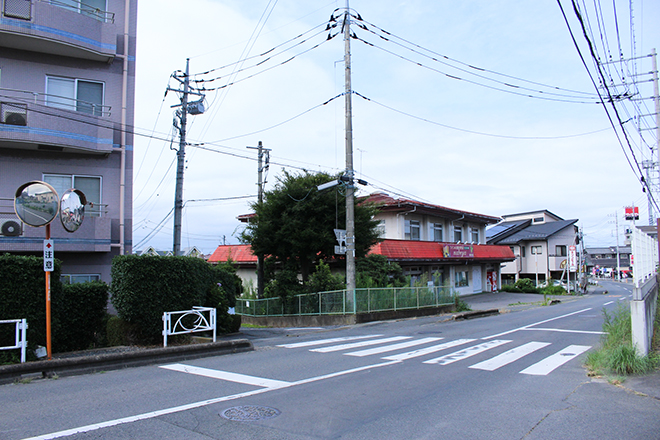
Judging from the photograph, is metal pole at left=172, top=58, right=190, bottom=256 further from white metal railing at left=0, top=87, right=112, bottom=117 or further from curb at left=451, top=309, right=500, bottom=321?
curb at left=451, top=309, right=500, bottom=321

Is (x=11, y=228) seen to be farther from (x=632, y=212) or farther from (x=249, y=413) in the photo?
(x=632, y=212)

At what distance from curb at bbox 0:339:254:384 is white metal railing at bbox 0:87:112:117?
401 inches

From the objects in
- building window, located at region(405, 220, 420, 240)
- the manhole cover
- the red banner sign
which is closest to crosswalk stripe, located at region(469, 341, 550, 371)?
the manhole cover

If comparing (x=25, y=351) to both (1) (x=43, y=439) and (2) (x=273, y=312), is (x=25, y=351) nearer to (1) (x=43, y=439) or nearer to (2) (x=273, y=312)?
(1) (x=43, y=439)

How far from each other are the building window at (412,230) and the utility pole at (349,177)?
1213 cm

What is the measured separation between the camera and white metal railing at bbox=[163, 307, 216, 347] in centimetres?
941

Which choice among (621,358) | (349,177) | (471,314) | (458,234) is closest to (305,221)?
(349,177)

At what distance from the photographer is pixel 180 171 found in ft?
63.2

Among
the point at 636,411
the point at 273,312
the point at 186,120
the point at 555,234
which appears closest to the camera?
the point at 636,411

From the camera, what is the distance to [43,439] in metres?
4.51

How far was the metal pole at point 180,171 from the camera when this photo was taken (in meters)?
18.5

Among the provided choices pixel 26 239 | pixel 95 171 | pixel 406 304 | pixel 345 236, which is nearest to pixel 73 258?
pixel 26 239

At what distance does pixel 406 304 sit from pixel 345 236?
5011mm

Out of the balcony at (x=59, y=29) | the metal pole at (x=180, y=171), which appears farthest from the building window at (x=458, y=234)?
the balcony at (x=59, y=29)
